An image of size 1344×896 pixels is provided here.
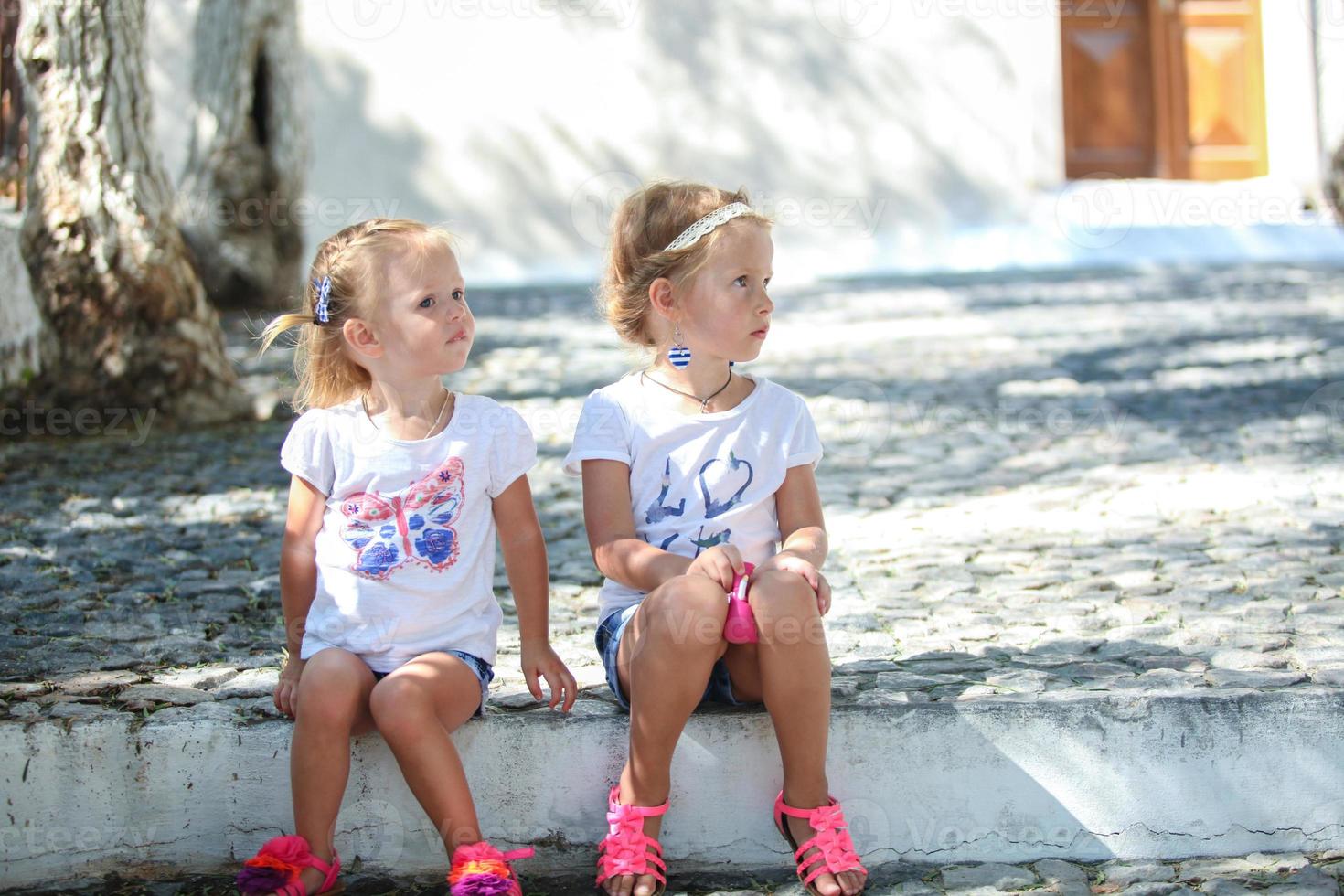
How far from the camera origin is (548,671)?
2.69 metres

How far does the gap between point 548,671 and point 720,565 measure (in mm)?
405

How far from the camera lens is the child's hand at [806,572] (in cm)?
258

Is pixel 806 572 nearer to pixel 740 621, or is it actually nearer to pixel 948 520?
pixel 740 621

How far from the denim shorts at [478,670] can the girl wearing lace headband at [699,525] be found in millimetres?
236

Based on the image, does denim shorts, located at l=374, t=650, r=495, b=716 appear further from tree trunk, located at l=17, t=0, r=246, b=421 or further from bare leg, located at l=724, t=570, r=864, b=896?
tree trunk, located at l=17, t=0, r=246, b=421

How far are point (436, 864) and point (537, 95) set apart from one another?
368 inches

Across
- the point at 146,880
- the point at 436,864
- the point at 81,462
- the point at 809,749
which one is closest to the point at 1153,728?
the point at 809,749

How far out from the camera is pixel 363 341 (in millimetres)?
2777

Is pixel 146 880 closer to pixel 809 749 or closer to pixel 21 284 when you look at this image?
pixel 809 749

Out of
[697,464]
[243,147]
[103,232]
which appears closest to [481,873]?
[697,464]

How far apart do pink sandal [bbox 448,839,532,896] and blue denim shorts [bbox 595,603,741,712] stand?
1.34ft

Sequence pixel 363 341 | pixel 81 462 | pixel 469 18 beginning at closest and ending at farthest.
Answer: pixel 363 341
pixel 81 462
pixel 469 18

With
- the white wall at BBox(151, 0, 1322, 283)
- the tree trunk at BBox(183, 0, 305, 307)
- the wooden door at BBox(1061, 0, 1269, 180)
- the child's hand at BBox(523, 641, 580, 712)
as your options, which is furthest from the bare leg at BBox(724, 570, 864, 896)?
the wooden door at BBox(1061, 0, 1269, 180)

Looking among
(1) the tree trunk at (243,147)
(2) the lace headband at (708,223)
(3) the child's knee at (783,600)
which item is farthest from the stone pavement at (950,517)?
(2) the lace headband at (708,223)
